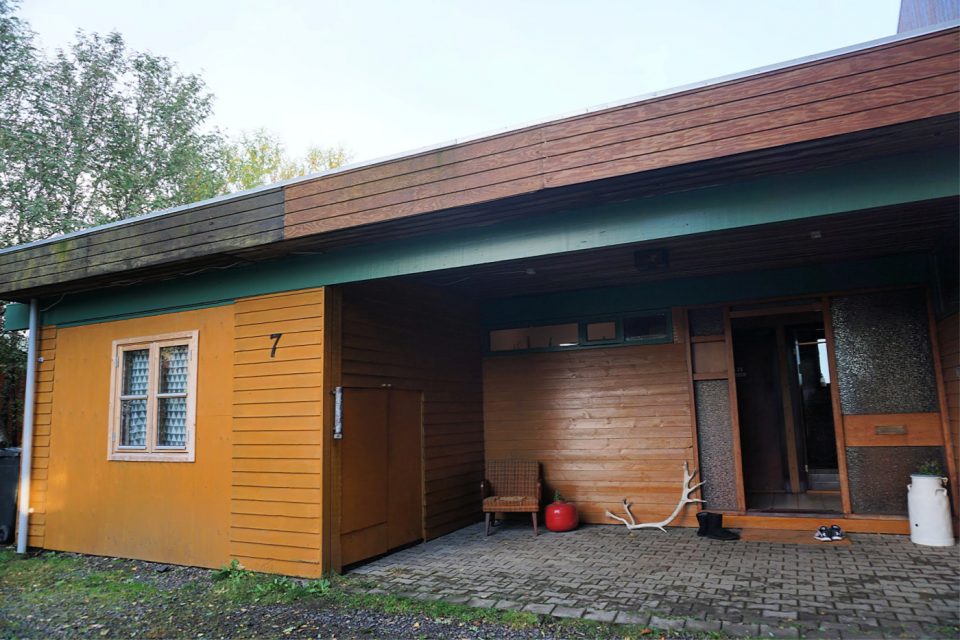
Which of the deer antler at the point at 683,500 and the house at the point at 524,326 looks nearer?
→ the house at the point at 524,326

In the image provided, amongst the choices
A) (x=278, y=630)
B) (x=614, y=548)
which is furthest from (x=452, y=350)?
(x=278, y=630)

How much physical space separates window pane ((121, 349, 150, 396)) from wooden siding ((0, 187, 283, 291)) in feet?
2.54

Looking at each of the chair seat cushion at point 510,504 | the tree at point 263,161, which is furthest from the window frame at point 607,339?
the tree at point 263,161

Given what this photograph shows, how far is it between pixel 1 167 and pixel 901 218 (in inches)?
556

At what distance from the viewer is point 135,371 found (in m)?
6.11

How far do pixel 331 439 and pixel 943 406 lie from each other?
5173 mm

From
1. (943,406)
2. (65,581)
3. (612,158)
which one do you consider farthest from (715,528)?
(65,581)

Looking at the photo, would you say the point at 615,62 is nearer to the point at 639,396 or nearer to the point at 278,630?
the point at 639,396

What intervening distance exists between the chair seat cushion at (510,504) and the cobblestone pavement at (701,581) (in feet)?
1.08

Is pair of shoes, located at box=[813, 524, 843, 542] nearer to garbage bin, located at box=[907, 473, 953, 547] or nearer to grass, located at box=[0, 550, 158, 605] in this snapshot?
garbage bin, located at box=[907, 473, 953, 547]

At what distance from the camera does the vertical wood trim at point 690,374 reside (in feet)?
20.0

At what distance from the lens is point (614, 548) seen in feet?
17.7

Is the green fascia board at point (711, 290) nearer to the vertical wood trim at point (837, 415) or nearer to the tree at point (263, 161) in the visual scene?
the vertical wood trim at point (837, 415)

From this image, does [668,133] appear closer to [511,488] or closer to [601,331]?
[601,331]
